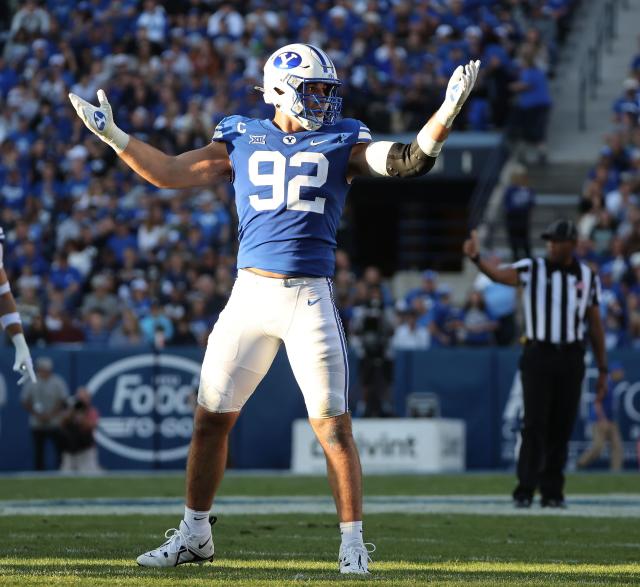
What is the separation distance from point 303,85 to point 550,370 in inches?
146

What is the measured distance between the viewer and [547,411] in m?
8.79

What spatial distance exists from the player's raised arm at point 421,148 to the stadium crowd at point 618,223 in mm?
9834

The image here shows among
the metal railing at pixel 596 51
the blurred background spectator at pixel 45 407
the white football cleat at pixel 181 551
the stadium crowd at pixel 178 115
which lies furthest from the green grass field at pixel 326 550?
the metal railing at pixel 596 51

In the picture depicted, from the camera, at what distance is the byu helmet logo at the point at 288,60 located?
5562 millimetres

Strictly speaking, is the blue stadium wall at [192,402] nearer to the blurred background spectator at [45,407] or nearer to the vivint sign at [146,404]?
the vivint sign at [146,404]

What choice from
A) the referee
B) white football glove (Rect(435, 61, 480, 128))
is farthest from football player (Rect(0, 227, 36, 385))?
white football glove (Rect(435, 61, 480, 128))

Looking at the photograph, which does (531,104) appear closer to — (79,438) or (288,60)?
(79,438)

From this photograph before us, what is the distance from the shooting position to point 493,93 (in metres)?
19.0

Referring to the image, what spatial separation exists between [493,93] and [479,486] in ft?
28.6

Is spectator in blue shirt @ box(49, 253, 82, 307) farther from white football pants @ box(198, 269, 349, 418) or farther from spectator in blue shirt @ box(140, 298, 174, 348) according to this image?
white football pants @ box(198, 269, 349, 418)

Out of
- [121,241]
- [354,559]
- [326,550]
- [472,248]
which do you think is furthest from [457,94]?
[121,241]

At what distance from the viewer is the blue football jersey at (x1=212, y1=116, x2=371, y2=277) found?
542 cm

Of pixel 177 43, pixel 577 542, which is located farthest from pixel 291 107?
pixel 177 43

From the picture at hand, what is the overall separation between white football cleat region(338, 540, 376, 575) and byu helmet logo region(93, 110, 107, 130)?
1.69 metres
